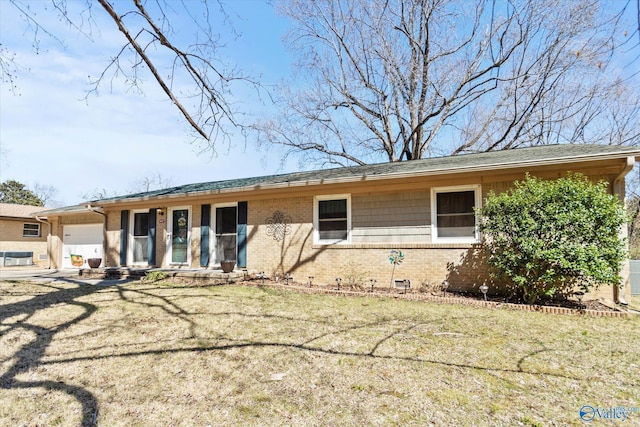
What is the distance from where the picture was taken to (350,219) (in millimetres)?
8859

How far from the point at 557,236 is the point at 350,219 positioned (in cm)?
439

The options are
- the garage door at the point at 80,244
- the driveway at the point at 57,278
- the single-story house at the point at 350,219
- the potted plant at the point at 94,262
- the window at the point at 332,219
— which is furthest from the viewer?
the garage door at the point at 80,244

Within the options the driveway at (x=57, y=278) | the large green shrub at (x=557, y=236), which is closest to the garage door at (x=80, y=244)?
the driveway at (x=57, y=278)

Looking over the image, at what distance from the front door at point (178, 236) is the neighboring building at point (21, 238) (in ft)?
35.3

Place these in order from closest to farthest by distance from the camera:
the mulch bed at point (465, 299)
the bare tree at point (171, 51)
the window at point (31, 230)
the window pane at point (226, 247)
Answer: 1. the bare tree at point (171, 51)
2. the mulch bed at point (465, 299)
3. the window pane at point (226, 247)
4. the window at point (31, 230)

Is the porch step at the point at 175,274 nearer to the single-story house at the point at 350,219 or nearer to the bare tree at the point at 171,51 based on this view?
the single-story house at the point at 350,219

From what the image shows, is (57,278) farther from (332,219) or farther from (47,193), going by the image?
(47,193)

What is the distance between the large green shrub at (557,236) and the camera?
570 centimetres

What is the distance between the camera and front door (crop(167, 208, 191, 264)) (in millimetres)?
11234

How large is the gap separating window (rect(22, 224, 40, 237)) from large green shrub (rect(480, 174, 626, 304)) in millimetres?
22921

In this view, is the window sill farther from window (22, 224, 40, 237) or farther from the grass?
window (22, 224, 40, 237)

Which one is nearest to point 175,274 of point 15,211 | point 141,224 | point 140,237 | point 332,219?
point 140,237

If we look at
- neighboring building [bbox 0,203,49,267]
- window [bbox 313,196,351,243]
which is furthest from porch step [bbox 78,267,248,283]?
neighboring building [bbox 0,203,49,267]

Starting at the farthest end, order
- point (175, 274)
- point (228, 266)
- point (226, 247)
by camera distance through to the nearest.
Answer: point (226, 247), point (175, 274), point (228, 266)
